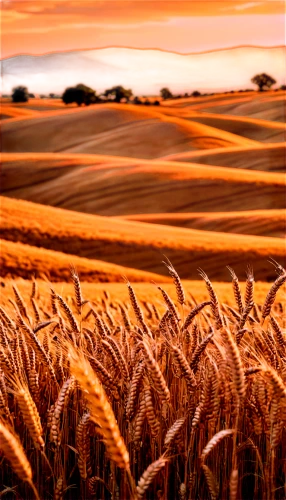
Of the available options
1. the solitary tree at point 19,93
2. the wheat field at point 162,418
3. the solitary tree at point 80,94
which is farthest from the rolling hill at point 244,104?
the wheat field at point 162,418

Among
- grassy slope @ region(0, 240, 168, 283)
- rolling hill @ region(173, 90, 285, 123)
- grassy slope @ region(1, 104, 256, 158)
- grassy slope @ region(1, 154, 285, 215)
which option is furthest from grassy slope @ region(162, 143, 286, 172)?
rolling hill @ region(173, 90, 285, 123)

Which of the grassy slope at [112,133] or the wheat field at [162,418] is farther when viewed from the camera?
the grassy slope at [112,133]

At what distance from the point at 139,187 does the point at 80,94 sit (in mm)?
60134

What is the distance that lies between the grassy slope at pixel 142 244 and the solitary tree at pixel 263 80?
8709 cm

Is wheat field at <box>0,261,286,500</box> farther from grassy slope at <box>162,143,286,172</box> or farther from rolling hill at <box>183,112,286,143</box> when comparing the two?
rolling hill at <box>183,112,286,143</box>

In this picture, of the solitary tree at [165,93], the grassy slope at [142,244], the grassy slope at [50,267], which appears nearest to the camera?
the grassy slope at [50,267]

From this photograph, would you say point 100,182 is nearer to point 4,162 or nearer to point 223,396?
point 4,162

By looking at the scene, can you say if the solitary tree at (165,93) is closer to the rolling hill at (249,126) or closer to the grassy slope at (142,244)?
the rolling hill at (249,126)

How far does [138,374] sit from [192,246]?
59.5ft

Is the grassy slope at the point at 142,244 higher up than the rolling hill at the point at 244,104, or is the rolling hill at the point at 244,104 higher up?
the rolling hill at the point at 244,104

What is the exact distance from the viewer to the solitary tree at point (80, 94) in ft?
316

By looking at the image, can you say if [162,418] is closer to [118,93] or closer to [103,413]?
[103,413]

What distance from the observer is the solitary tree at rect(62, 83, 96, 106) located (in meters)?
96.2

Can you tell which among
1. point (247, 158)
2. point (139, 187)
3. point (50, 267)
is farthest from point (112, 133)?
point (50, 267)
